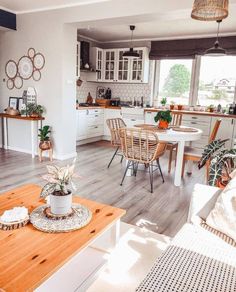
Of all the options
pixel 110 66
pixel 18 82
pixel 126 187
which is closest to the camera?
pixel 126 187

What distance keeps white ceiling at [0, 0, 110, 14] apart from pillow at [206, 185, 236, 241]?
11.0 ft

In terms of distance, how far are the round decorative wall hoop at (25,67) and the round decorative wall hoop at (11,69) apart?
0.42ft

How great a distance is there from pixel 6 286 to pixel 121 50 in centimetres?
600

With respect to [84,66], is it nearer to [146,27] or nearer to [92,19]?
[146,27]

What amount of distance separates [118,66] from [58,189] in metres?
5.33

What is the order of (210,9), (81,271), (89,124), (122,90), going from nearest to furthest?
(81,271) → (210,9) → (89,124) → (122,90)

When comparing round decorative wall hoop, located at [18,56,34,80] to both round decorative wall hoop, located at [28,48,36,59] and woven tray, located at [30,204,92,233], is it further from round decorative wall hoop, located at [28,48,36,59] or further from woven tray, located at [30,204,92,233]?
woven tray, located at [30,204,92,233]

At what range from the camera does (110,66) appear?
6.54 metres

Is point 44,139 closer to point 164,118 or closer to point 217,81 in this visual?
point 164,118

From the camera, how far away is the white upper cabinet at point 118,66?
6145mm

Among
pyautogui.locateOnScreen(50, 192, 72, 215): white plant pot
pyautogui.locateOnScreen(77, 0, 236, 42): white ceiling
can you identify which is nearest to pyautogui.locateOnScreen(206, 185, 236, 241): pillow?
pyautogui.locateOnScreen(50, 192, 72, 215): white plant pot

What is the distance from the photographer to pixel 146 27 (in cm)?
519

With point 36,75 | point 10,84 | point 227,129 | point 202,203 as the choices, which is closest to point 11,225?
point 202,203

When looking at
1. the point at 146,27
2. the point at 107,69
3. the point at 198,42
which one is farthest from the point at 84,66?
the point at 198,42
